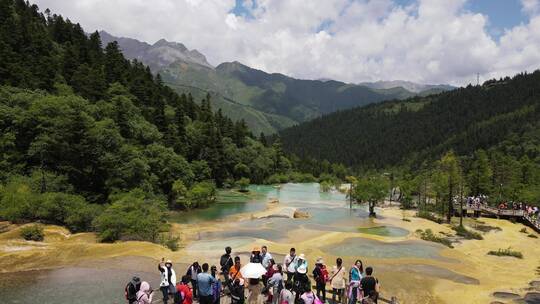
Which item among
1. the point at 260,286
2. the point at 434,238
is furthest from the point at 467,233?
the point at 260,286

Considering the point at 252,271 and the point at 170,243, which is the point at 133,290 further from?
the point at 170,243

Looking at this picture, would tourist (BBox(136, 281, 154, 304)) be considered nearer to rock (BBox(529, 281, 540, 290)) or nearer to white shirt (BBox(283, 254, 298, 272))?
white shirt (BBox(283, 254, 298, 272))

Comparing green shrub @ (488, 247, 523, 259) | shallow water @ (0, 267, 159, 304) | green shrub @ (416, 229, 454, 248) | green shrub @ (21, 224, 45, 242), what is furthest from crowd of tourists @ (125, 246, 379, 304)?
green shrub @ (416, 229, 454, 248)

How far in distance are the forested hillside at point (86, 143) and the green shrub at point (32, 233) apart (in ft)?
11.6

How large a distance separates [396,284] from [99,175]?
45.6 meters

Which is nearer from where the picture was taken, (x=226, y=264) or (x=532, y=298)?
(x=226, y=264)

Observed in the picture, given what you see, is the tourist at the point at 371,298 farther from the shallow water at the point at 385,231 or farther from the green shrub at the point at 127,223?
the shallow water at the point at 385,231

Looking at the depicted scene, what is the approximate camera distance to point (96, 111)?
61.8 m

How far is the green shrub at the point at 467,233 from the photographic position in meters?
47.6

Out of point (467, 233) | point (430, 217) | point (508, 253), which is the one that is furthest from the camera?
point (430, 217)

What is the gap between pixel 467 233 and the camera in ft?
163

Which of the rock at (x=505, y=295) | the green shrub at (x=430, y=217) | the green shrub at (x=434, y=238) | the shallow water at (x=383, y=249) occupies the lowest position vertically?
the rock at (x=505, y=295)

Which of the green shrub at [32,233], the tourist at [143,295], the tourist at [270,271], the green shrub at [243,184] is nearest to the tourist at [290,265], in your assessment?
the tourist at [270,271]

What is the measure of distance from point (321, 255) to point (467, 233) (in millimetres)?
26003
